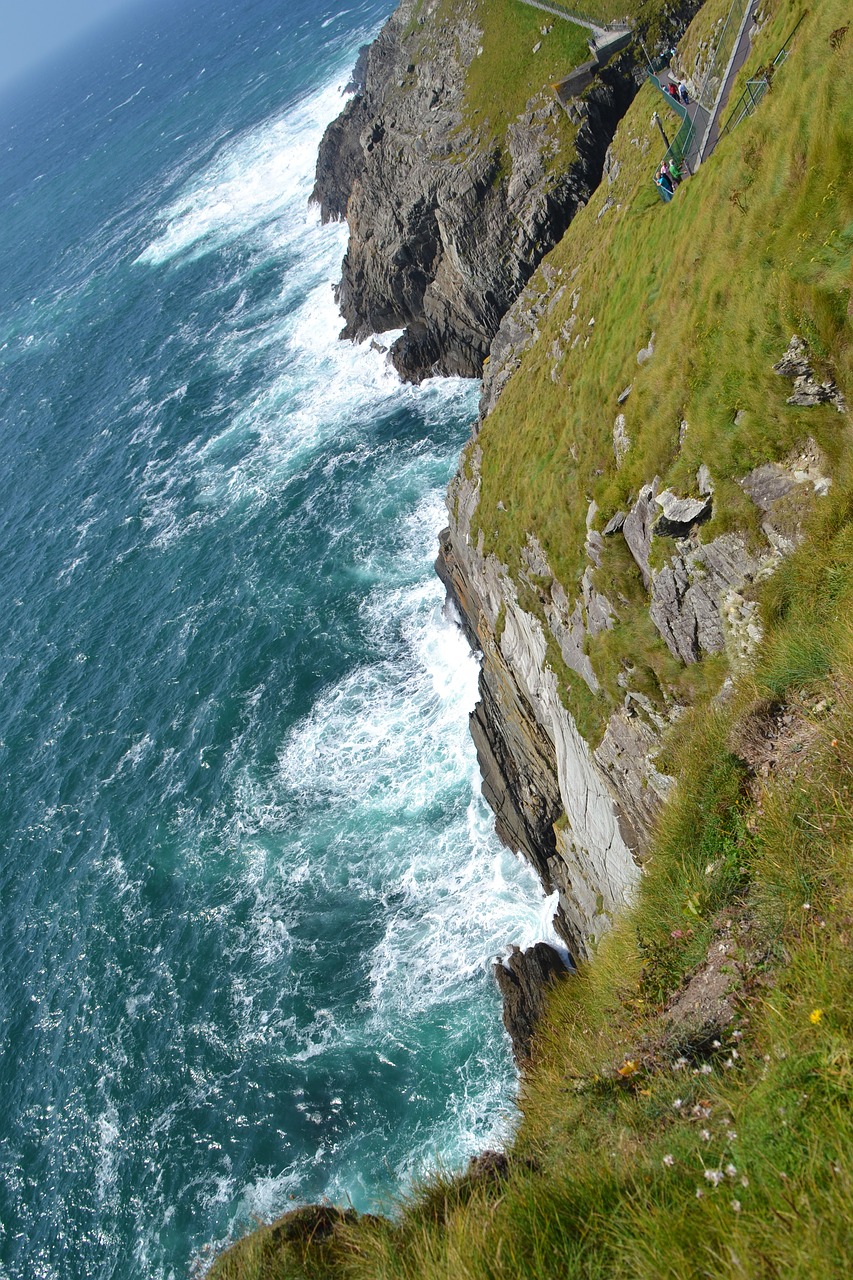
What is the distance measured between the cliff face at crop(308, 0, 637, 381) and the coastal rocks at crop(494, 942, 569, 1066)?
1745 inches

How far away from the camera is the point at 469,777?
36.7 meters

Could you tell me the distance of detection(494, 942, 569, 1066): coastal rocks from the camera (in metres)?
27.2

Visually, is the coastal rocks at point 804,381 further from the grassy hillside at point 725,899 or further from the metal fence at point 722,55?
the metal fence at point 722,55

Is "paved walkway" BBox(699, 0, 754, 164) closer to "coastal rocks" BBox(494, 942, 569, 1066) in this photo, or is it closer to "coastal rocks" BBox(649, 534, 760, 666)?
"coastal rocks" BBox(649, 534, 760, 666)

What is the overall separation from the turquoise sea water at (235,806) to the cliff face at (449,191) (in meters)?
4.35

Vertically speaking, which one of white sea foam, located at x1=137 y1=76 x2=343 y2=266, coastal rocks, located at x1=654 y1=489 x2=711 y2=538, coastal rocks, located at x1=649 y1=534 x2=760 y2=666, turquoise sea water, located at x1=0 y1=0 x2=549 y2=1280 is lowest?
turquoise sea water, located at x1=0 y1=0 x2=549 y2=1280

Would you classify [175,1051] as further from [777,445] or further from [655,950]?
[777,445]

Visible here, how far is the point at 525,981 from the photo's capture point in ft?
91.9

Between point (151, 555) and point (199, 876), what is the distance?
30639 mm

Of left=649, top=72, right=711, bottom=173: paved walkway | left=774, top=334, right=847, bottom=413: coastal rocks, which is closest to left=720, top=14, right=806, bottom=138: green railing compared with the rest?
left=649, top=72, right=711, bottom=173: paved walkway

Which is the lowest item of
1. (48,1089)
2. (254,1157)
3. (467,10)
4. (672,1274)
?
(254,1157)

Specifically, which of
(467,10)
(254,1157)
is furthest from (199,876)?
(467,10)

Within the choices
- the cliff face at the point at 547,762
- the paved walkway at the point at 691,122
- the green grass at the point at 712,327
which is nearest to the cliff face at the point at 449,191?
the paved walkway at the point at 691,122

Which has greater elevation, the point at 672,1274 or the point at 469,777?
the point at 672,1274
